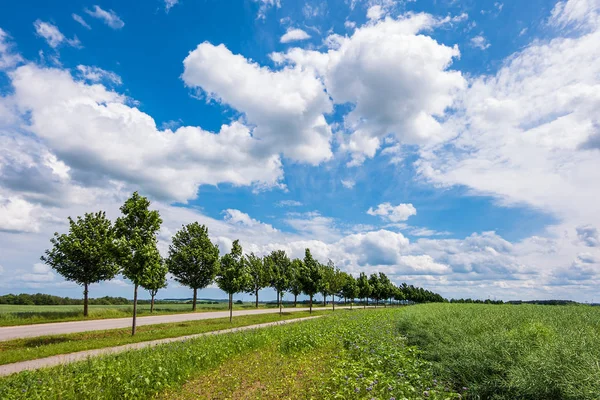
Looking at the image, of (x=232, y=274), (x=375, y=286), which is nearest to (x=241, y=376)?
(x=232, y=274)

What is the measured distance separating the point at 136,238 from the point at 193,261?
2890 centimetres

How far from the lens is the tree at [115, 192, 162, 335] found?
64.1 ft

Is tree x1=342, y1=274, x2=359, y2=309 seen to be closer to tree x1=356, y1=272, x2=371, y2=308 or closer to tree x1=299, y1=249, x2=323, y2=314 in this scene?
tree x1=356, y1=272, x2=371, y2=308

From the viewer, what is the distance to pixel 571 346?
6078 millimetres

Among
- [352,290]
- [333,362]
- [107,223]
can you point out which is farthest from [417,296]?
[333,362]

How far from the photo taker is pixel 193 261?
47344 millimetres

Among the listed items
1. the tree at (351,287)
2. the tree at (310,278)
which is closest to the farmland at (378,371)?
the tree at (310,278)

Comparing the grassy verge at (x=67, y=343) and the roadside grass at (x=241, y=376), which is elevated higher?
the roadside grass at (x=241, y=376)

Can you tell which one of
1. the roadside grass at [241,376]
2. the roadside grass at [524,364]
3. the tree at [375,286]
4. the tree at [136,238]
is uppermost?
the tree at [136,238]

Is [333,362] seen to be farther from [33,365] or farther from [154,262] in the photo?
[154,262]

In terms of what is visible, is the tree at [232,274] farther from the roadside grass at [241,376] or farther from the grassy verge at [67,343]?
the roadside grass at [241,376]

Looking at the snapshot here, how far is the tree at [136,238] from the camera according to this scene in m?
19.5

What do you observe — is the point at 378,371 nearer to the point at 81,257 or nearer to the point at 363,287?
the point at 81,257

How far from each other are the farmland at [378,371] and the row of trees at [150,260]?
936 cm
